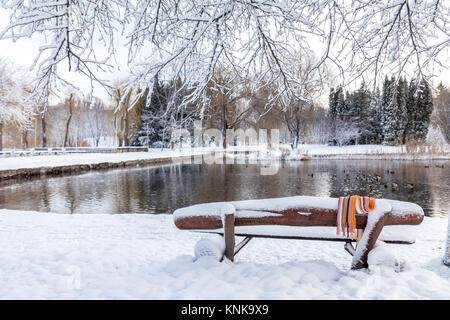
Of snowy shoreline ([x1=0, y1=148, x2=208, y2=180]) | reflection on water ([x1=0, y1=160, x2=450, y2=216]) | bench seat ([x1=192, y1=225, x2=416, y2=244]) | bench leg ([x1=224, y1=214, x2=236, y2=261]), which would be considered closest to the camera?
bench leg ([x1=224, y1=214, x2=236, y2=261])

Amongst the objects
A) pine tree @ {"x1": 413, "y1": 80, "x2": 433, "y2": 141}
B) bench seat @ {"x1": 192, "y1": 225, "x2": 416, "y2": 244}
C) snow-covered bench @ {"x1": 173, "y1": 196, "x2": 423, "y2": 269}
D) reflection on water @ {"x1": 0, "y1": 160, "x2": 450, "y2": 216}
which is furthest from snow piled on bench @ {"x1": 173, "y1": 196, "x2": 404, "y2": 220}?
pine tree @ {"x1": 413, "y1": 80, "x2": 433, "y2": 141}

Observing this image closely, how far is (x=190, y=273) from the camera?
9.53 ft

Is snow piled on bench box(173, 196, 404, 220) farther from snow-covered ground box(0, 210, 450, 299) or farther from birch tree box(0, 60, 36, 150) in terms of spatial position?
birch tree box(0, 60, 36, 150)

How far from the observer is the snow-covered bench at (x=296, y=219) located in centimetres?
283

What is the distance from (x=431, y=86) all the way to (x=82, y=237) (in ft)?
20.1

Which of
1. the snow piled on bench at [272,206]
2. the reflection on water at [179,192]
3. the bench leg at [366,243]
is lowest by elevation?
the reflection on water at [179,192]

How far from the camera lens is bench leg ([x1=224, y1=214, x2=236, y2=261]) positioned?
3.00m

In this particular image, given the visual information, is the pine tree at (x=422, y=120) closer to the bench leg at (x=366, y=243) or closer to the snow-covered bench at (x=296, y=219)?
the snow-covered bench at (x=296, y=219)

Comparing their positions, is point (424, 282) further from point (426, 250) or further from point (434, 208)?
point (434, 208)

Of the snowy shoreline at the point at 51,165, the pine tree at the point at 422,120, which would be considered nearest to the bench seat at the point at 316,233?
the snowy shoreline at the point at 51,165

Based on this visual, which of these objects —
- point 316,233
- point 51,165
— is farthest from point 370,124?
point 316,233

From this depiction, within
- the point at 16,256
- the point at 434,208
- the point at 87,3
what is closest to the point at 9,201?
the point at 16,256

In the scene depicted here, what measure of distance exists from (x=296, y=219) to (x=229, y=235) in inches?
27.7

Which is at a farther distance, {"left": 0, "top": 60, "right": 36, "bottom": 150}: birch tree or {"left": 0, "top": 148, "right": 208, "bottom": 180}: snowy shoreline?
{"left": 0, "top": 60, "right": 36, "bottom": 150}: birch tree
